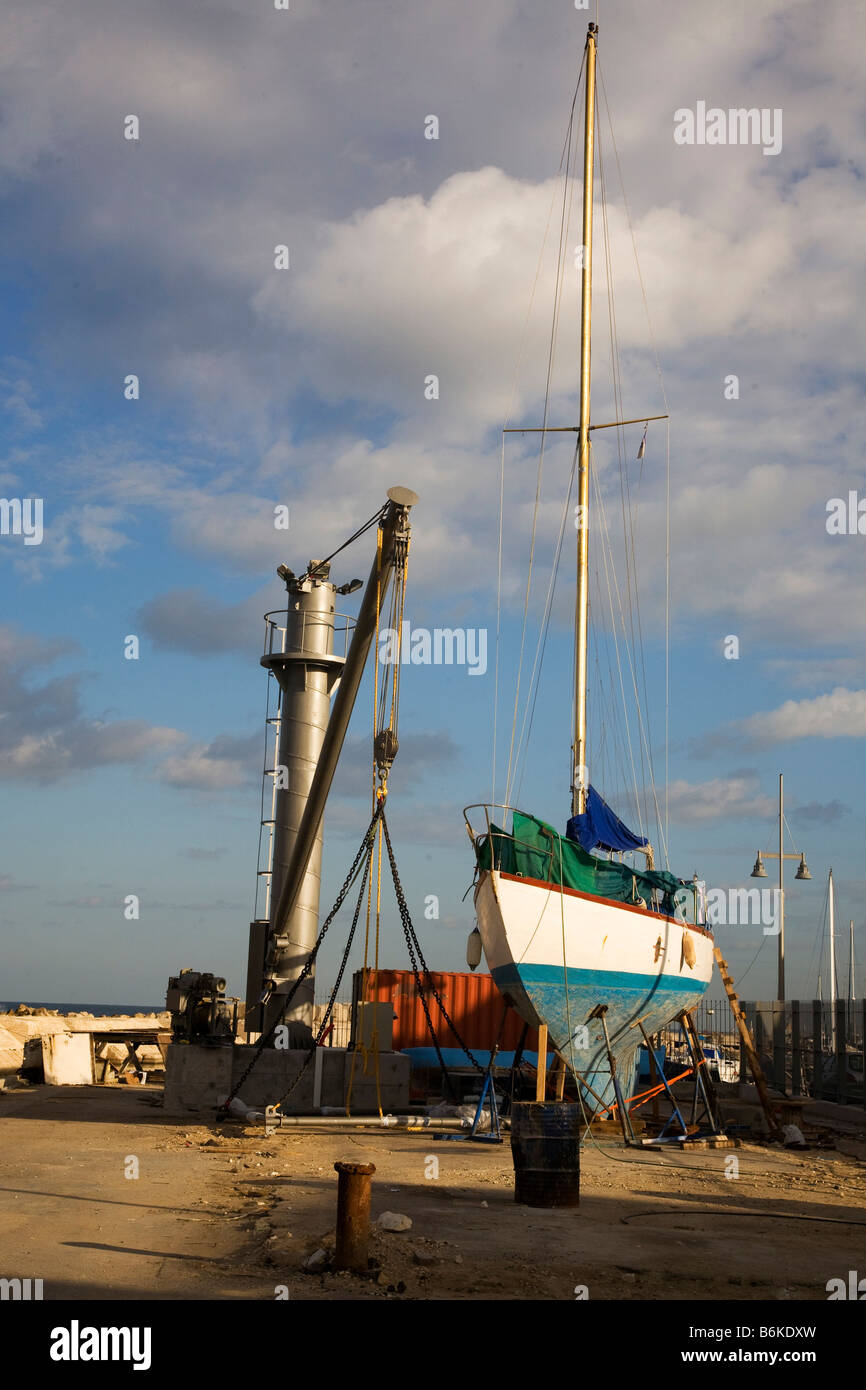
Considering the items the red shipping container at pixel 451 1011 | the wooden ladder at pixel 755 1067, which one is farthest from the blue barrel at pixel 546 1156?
the red shipping container at pixel 451 1011

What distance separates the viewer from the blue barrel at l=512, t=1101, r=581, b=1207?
12500 mm

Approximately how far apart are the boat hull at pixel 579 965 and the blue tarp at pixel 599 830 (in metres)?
1.72

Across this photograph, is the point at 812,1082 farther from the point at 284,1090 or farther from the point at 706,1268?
the point at 706,1268

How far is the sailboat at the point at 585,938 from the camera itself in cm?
1972

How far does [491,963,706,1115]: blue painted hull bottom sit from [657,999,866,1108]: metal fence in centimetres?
477

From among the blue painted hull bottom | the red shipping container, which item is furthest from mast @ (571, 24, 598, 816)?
the red shipping container

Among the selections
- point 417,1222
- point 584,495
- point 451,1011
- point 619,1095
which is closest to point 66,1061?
point 451,1011

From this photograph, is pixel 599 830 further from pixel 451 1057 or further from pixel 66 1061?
pixel 66 1061

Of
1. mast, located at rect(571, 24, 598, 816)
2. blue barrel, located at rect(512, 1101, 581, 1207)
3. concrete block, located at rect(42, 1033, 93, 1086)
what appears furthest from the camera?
concrete block, located at rect(42, 1033, 93, 1086)

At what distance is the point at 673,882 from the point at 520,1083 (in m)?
5.58

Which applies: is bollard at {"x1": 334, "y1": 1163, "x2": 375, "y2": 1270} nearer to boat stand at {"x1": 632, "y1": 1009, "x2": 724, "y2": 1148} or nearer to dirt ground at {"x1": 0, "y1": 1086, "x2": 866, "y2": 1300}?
dirt ground at {"x1": 0, "y1": 1086, "x2": 866, "y2": 1300}

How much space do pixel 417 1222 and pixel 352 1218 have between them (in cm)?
259

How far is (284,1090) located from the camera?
2308cm
